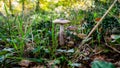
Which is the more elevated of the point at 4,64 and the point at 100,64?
the point at 100,64

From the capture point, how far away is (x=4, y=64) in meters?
1.55

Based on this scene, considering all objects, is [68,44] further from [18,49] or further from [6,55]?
[6,55]

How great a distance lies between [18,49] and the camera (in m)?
1.77

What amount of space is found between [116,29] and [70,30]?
56 centimetres

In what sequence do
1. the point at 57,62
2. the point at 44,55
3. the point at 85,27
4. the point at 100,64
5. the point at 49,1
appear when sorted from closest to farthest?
the point at 100,64 < the point at 57,62 < the point at 44,55 < the point at 85,27 < the point at 49,1

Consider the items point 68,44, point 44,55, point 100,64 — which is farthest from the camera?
point 68,44

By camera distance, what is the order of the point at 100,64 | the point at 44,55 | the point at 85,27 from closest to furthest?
the point at 100,64 → the point at 44,55 → the point at 85,27

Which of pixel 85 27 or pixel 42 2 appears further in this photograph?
pixel 42 2

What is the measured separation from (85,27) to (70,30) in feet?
0.59

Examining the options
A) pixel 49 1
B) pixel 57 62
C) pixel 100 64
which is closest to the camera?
pixel 100 64

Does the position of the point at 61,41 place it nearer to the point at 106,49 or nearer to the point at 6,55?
the point at 106,49

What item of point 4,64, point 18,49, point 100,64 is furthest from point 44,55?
point 100,64

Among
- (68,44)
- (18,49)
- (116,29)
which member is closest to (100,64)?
(18,49)

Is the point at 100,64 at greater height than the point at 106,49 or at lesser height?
greater
